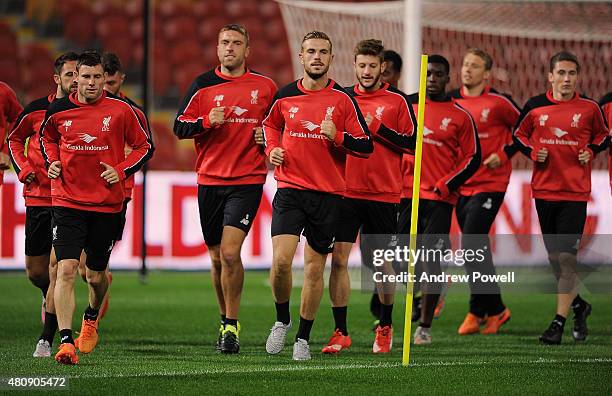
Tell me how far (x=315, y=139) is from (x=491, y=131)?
2781 mm

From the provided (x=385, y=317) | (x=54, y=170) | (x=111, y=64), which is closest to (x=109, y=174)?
(x=54, y=170)

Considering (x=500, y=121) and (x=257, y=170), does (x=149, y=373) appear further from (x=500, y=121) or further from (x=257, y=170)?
(x=500, y=121)

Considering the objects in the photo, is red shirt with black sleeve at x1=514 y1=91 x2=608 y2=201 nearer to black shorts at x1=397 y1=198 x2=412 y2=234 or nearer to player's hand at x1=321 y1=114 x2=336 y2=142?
black shorts at x1=397 y1=198 x2=412 y2=234

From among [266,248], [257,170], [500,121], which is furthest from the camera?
[266,248]

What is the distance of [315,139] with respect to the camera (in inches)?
311

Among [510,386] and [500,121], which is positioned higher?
[500,121]

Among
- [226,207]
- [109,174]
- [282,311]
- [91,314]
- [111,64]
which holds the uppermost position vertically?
[111,64]

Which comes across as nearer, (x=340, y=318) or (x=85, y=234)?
(x=85, y=234)

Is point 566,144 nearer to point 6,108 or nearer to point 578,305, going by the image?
point 578,305

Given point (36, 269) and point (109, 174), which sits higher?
point (109, 174)

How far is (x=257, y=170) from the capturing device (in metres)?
8.43

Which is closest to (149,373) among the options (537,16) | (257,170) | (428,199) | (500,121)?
(257,170)

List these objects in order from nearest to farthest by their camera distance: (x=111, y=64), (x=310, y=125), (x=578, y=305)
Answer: (x=310, y=125) < (x=111, y=64) < (x=578, y=305)

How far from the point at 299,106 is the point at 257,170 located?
711 mm
